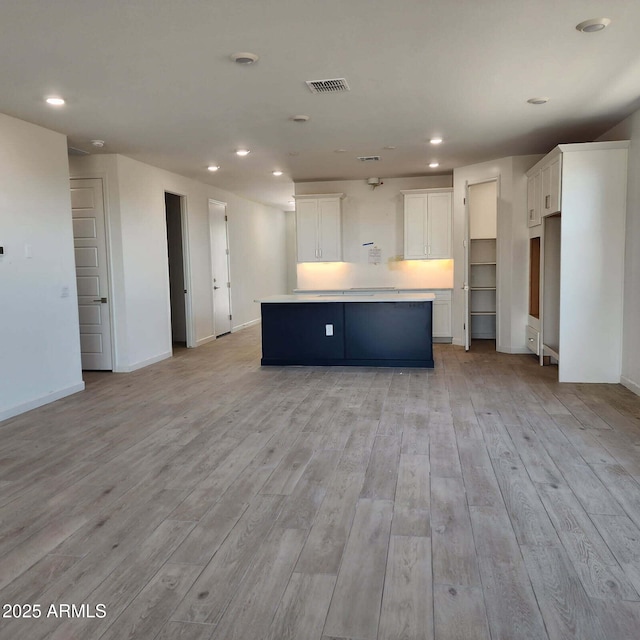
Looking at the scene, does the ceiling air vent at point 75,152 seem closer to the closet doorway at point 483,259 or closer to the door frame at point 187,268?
the door frame at point 187,268

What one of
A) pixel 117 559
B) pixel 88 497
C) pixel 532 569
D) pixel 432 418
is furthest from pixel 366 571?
pixel 432 418

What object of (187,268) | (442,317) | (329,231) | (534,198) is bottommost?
(442,317)

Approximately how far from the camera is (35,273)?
4996 millimetres

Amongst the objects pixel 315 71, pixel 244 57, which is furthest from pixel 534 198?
pixel 244 57

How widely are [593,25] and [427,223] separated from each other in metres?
5.22

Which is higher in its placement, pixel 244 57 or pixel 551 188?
pixel 244 57

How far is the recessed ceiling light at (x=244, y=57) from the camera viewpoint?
11.4 feet

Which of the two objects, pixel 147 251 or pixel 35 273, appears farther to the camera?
pixel 147 251

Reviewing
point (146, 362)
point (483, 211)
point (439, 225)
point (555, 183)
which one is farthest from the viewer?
point (483, 211)

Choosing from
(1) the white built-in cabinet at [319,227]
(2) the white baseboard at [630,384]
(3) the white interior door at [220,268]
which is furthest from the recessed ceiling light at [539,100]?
(3) the white interior door at [220,268]

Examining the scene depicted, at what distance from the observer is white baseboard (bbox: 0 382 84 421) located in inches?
184

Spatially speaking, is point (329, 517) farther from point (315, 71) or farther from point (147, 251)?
point (147, 251)

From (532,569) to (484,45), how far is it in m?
3.02

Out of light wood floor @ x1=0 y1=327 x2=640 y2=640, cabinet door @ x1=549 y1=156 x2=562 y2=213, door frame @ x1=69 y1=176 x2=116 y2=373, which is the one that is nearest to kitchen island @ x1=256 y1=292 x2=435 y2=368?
light wood floor @ x1=0 y1=327 x2=640 y2=640
